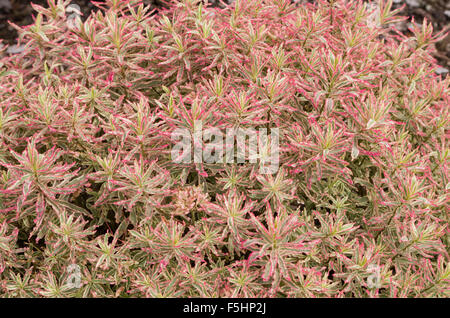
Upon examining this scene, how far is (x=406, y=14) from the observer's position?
546cm

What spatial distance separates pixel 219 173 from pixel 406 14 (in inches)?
174

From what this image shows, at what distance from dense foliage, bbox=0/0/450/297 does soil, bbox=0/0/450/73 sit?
10.5 ft

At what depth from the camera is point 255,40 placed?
2189 millimetres

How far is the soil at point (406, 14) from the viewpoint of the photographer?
5156 mm

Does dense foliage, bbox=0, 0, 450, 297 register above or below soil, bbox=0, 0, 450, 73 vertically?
below

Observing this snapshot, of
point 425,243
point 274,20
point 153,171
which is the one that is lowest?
point 425,243

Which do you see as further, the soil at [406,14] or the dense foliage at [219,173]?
the soil at [406,14]

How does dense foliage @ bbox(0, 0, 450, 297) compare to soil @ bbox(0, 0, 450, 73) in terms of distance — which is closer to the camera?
dense foliage @ bbox(0, 0, 450, 297)

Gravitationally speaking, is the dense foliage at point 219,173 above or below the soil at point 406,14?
below

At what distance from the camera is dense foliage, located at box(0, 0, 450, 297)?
1.85m

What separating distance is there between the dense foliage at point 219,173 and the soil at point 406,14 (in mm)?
3208
